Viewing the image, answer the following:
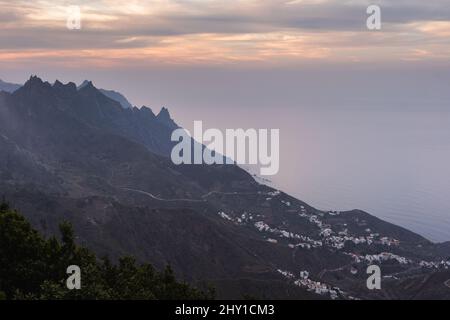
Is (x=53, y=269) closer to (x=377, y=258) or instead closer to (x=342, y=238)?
(x=377, y=258)

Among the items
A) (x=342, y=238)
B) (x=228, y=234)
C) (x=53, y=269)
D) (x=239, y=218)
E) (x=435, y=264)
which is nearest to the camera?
(x=53, y=269)

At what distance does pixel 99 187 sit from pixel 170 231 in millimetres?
59321

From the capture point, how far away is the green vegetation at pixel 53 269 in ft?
92.2

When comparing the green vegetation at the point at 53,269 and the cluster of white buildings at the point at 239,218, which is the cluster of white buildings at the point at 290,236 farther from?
the green vegetation at the point at 53,269

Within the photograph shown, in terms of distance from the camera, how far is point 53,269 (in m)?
29.2

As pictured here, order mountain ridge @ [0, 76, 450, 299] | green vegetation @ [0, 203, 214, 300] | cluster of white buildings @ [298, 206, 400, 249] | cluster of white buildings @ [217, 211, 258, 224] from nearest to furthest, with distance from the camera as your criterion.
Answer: green vegetation @ [0, 203, 214, 300]
mountain ridge @ [0, 76, 450, 299]
cluster of white buildings @ [298, 206, 400, 249]
cluster of white buildings @ [217, 211, 258, 224]

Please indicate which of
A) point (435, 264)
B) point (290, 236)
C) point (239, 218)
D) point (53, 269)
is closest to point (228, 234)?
point (290, 236)

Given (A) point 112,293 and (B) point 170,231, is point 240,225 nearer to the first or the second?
(B) point 170,231

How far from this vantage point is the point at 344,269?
134 meters

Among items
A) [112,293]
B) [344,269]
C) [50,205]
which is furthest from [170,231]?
[112,293]

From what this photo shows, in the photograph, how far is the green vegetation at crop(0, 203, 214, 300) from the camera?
2809cm

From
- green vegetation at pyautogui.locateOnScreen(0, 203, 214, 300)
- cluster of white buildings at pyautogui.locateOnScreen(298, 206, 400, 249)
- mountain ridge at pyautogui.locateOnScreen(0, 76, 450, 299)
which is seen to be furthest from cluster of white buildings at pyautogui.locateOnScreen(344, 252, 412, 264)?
green vegetation at pyautogui.locateOnScreen(0, 203, 214, 300)

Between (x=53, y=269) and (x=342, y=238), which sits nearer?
(x=53, y=269)

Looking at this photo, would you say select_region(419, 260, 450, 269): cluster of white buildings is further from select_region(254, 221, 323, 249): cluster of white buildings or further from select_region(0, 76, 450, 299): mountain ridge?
select_region(254, 221, 323, 249): cluster of white buildings
